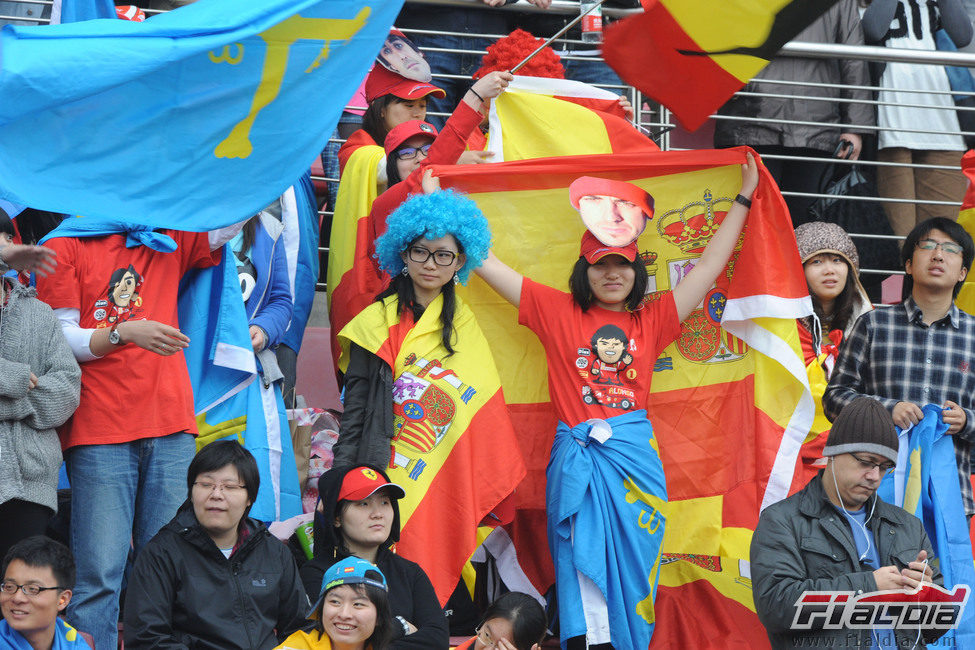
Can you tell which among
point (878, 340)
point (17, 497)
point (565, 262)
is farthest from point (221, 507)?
point (878, 340)

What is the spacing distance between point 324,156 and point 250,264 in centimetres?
152

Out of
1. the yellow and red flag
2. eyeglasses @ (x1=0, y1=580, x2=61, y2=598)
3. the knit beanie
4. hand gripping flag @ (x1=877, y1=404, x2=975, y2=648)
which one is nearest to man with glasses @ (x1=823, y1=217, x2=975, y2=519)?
hand gripping flag @ (x1=877, y1=404, x2=975, y2=648)

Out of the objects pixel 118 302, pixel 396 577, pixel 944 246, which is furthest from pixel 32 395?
pixel 944 246

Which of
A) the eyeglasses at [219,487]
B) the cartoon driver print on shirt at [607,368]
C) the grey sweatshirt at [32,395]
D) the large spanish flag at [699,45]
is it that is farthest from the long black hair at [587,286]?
the grey sweatshirt at [32,395]

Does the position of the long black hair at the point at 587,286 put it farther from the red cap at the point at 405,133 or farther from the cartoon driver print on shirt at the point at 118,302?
the cartoon driver print on shirt at the point at 118,302

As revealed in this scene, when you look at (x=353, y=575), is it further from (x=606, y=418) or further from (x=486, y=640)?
(x=606, y=418)

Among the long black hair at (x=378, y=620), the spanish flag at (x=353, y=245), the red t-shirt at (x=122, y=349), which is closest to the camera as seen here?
the long black hair at (x=378, y=620)

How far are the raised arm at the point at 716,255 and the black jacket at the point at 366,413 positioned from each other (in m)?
1.27

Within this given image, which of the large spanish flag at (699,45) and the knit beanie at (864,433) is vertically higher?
the large spanish flag at (699,45)

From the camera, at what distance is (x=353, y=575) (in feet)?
14.6

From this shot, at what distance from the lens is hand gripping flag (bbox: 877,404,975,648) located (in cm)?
533

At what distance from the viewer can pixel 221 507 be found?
4637 millimetres

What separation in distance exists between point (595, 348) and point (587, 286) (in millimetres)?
277

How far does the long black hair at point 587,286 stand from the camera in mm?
5676
